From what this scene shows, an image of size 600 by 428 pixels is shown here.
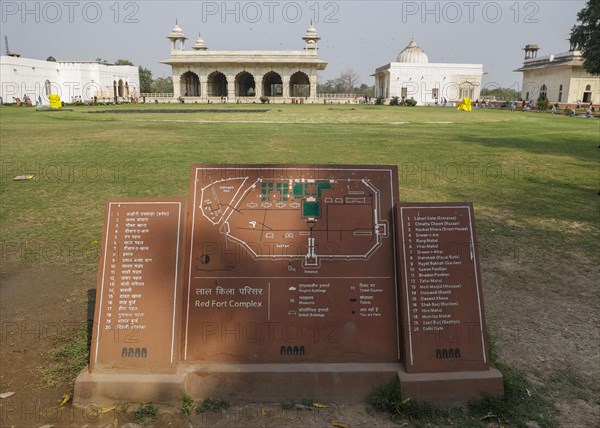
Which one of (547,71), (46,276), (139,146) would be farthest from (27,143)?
(547,71)

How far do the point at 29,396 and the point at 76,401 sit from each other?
372 millimetres

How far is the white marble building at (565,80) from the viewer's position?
165ft

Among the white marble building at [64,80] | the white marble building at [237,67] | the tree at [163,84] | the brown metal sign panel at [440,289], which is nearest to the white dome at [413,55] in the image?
the white marble building at [237,67]

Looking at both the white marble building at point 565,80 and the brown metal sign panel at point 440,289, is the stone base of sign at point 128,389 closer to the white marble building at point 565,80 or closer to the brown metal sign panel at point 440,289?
the brown metal sign panel at point 440,289

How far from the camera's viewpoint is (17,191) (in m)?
8.40

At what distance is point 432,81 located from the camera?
58938 millimetres

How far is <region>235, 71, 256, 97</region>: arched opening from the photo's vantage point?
195ft

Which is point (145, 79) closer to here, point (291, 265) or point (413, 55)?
point (413, 55)

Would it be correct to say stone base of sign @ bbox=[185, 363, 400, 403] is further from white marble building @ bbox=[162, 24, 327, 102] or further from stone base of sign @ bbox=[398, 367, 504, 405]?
white marble building @ bbox=[162, 24, 327, 102]

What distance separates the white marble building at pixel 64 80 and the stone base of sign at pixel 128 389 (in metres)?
48.9

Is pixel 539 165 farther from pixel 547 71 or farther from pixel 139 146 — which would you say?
pixel 547 71

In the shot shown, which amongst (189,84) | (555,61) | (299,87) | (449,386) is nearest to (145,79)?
(189,84)

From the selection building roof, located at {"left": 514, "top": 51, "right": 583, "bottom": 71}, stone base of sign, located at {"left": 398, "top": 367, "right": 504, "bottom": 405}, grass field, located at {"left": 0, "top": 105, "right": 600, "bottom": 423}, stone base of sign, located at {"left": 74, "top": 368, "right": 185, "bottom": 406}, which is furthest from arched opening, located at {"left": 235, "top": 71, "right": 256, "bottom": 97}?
stone base of sign, located at {"left": 398, "top": 367, "right": 504, "bottom": 405}

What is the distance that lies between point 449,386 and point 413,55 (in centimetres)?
6375
